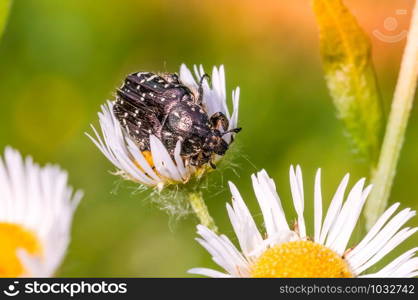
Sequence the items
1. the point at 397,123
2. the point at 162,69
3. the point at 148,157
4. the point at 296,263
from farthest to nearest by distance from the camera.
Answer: the point at 162,69, the point at 148,157, the point at 397,123, the point at 296,263

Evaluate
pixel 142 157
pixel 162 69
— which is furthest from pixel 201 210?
pixel 162 69

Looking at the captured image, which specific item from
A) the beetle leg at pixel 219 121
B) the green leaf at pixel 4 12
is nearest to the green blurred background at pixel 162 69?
the beetle leg at pixel 219 121

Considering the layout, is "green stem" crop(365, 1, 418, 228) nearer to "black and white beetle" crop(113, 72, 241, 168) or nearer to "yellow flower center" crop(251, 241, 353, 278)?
"yellow flower center" crop(251, 241, 353, 278)

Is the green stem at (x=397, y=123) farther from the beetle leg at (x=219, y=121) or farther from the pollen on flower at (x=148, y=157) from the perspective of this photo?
the pollen on flower at (x=148, y=157)

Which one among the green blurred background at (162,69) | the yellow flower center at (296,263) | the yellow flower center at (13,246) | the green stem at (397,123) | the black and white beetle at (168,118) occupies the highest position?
the green blurred background at (162,69)

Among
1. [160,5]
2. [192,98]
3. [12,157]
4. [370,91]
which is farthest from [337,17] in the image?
[160,5]

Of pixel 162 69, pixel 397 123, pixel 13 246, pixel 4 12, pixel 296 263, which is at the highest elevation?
pixel 162 69

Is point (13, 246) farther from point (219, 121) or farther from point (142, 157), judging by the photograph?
point (219, 121)
